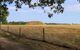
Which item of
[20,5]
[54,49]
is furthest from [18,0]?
[54,49]

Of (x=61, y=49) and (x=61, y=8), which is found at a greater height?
(x=61, y=8)

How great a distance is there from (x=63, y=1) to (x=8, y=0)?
12.2 ft

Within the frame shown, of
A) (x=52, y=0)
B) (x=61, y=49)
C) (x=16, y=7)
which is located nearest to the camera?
(x=52, y=0)

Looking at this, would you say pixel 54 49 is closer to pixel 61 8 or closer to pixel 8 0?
pixel 61 8

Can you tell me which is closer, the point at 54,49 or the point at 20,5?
the point at 20,5

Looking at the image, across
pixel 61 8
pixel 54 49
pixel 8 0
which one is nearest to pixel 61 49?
pixel 54 49

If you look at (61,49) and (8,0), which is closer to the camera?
(8,0)

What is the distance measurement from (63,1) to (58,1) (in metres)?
0.38

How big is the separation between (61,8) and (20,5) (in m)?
2.88

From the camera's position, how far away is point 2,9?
21.9 m

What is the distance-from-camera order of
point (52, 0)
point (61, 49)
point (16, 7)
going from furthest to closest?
point (61, 49)
point (16, 7)
point (52, 0)

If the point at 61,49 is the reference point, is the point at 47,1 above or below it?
above

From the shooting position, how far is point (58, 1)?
2066 cm

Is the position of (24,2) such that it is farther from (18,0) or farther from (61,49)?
(61,49)
